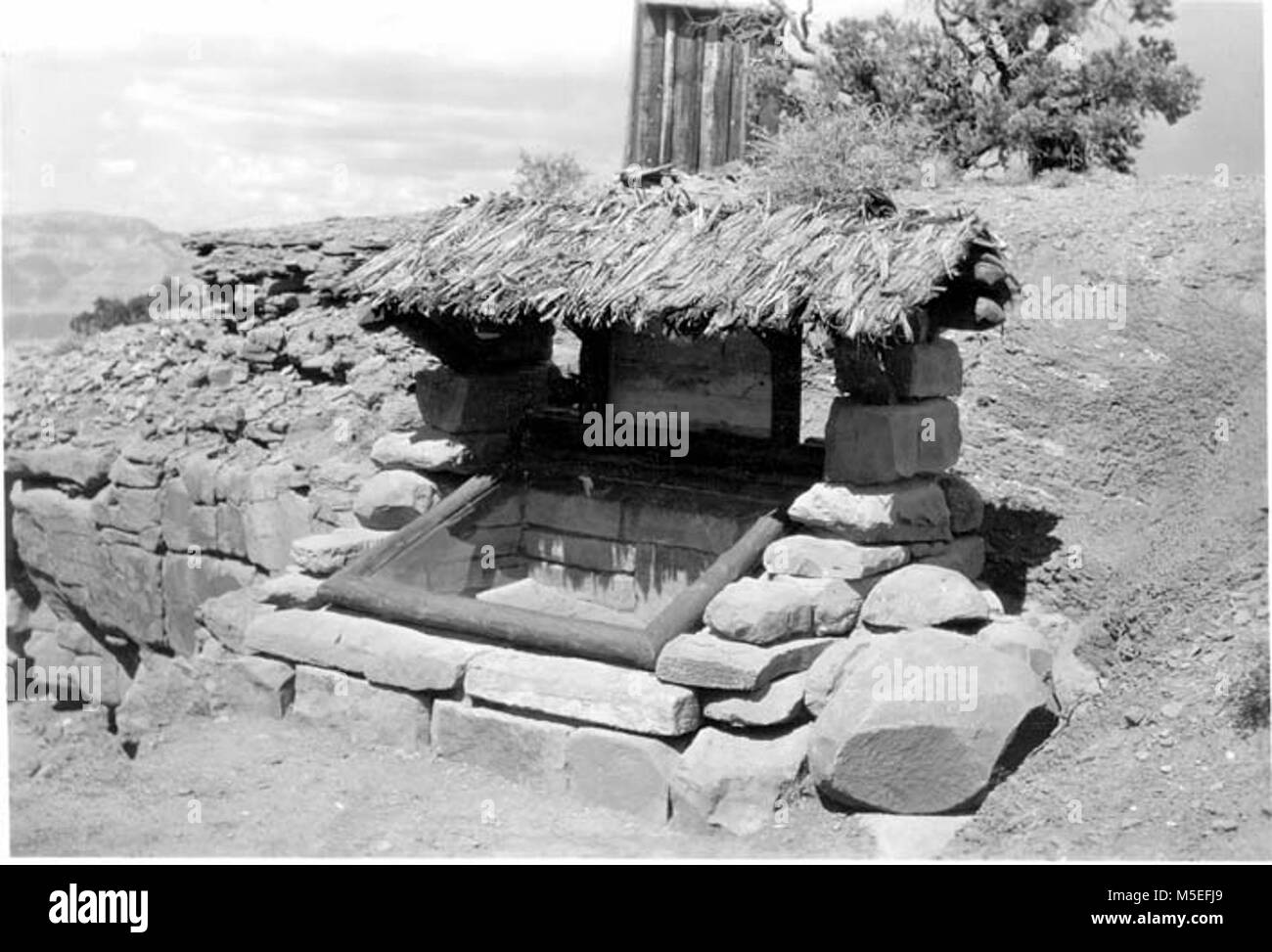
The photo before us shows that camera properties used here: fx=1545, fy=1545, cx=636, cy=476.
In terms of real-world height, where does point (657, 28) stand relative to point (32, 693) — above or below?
above

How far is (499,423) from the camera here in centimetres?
941

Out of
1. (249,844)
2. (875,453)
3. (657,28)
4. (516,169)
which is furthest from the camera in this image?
(516,169)

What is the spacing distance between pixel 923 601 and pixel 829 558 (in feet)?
1.70

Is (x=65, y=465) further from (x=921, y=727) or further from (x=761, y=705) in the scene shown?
(x=921, y=727)

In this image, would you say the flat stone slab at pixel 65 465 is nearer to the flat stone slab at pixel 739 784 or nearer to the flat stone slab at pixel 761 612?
the flat stone slab at pixel 761 612

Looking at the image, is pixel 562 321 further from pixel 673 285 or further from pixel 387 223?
pixel 387 223

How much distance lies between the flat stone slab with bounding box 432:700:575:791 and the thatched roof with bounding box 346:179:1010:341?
81.1 inches

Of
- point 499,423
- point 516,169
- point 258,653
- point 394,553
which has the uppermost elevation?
point 516,169

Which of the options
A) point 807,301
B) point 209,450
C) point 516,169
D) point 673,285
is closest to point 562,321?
point 673,285

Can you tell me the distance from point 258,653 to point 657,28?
5.44 m

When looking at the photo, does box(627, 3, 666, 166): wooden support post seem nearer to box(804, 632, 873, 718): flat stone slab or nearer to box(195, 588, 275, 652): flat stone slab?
box(195, 588, 275, 652): flat stone slab

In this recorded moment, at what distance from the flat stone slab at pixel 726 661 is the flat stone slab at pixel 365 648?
46.8 inches

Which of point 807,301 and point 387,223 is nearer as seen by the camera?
point 807,301

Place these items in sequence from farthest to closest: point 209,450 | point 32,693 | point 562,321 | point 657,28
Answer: point 32,693 → point 209,450 → point 657,28 → point 562,321
